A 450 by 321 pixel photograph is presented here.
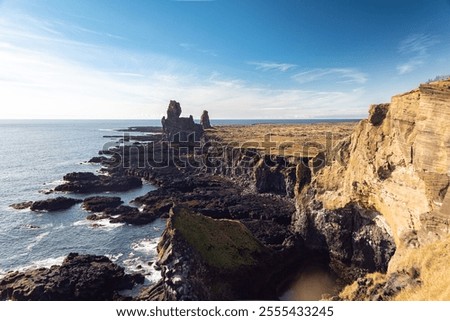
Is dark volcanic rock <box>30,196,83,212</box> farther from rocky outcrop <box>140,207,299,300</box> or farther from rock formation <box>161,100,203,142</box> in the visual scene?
rock formation <box>161,100,203,142</box>

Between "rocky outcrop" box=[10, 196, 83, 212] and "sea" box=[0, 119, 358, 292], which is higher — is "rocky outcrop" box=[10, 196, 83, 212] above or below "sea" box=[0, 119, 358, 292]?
above

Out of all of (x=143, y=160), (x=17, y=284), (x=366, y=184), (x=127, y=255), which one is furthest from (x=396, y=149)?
(x=143, y=160)

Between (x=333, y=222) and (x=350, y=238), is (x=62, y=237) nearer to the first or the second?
(x=333, y=222)

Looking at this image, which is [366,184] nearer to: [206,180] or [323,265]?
[323,265]

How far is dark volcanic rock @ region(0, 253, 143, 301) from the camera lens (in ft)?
98.5

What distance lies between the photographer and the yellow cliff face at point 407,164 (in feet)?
63.7

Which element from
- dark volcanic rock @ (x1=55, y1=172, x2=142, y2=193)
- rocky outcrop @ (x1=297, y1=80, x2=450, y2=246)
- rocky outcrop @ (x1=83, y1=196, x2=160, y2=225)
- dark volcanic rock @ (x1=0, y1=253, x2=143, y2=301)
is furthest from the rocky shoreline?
dark volcanic rock @ (x1=55, y1=172, x2=142, y2=193)

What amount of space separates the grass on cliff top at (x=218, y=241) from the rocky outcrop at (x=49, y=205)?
38.0 m

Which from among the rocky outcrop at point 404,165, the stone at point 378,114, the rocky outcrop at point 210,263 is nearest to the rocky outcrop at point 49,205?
the rocky outcrop at point 210,263

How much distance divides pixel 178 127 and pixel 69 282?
105 metres

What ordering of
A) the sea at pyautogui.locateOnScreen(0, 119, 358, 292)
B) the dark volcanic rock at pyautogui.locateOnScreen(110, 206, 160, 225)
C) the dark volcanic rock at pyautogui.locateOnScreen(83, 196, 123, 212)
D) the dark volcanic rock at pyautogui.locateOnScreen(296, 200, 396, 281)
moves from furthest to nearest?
the dark volcanic rock at pyautogui.locateOnScreen(83, 196, 123, 212) → the dark volcanic rock at pyautogui.locateOnScreen(110, 206, 160, 225) → the sea at pyautogui.locateOnScreen(0, 119, 358, 292) → the dark volcanic rock at pyautogui.locateOnScreen(296, 200, 396, 281)

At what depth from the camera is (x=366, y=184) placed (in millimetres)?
29328

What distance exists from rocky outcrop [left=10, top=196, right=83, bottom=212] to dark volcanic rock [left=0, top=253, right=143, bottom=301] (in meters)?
24.9

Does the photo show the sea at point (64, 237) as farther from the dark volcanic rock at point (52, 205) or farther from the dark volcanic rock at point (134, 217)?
the dark volcanic rock at point (52, 205)
